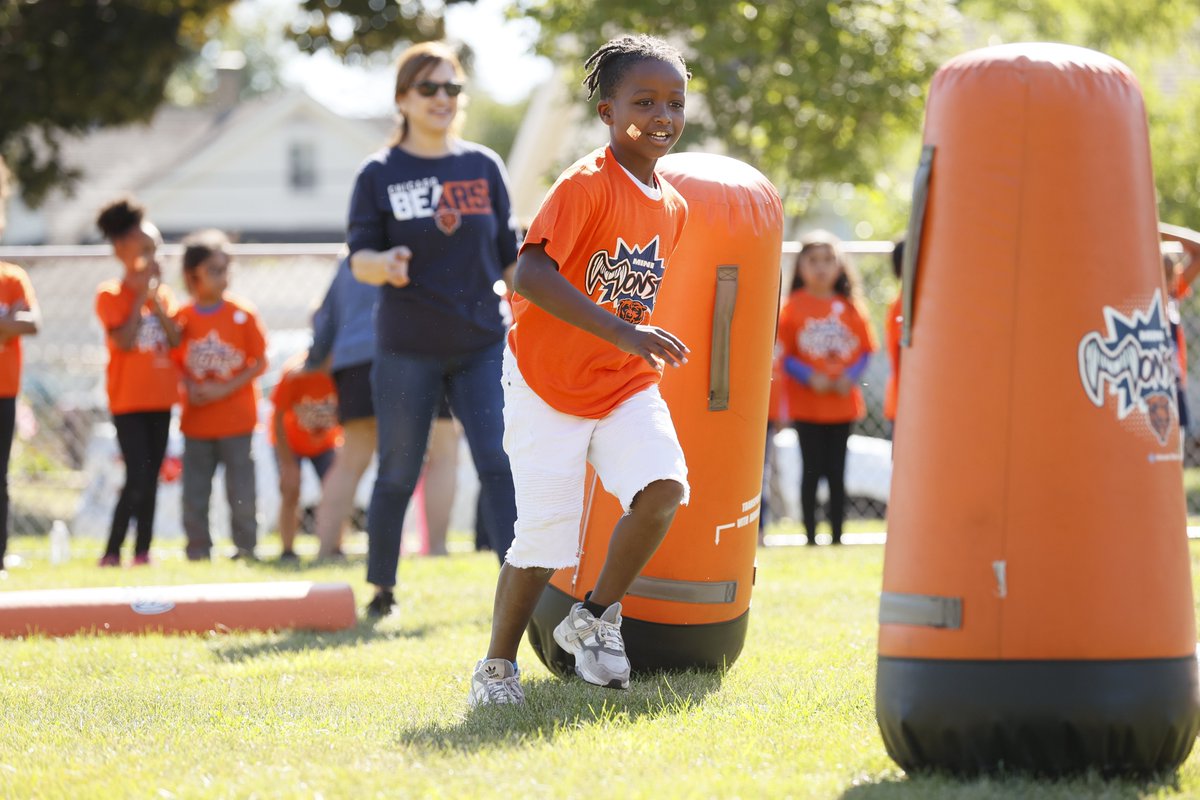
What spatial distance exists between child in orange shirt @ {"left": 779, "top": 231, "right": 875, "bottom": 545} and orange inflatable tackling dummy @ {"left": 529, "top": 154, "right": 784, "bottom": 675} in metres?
4.75

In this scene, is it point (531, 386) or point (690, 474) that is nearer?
point (531, 386)

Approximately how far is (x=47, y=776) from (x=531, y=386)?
1.60 meters

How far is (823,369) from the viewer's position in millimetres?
9547

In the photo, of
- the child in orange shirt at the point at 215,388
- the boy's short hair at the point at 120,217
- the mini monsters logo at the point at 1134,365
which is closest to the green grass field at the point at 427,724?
the mini monsters logo at the point at 1134,365

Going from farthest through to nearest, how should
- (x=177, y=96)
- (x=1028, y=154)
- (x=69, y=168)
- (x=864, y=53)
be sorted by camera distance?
(x=177, y=96), (x=69, y=168), (x=864, y=53), (x=1028, y=154)

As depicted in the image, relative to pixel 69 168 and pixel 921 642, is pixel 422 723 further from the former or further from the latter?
pixel 69 168

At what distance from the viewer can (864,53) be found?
13.3 meters

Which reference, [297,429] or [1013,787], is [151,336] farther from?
[1013,787]

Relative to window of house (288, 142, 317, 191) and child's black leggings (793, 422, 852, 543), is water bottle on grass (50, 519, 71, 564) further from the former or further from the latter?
window of house (288, 142, 317, 191)

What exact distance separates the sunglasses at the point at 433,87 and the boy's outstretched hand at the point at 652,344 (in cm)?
263

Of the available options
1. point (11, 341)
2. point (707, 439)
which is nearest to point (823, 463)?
point (11, 341)

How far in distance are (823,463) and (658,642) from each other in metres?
5.07

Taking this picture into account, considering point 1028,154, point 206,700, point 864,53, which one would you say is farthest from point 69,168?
point 1028,154

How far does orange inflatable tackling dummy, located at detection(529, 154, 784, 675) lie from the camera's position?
468 centimetres
